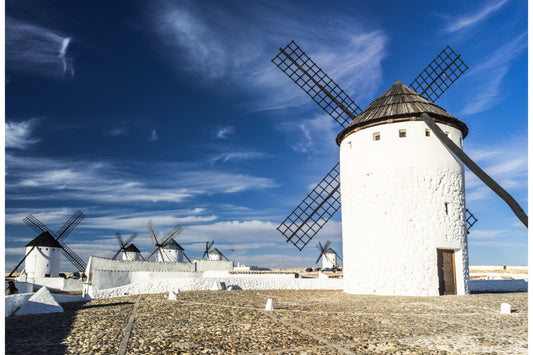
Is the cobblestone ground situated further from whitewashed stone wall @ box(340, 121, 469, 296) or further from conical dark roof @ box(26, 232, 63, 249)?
conical dark roof @ box(26, 232, 63, 249)

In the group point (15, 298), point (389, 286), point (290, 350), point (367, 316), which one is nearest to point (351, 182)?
point (389, 286)

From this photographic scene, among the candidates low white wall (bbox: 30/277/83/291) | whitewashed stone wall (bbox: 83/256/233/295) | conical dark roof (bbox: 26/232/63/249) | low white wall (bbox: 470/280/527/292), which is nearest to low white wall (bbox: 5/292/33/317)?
whitewashed stone wall (bbox: 83/256/233/295)

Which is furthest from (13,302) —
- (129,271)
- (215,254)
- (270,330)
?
(215,254)

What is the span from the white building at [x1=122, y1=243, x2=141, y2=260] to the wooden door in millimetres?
41387

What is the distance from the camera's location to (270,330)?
6391 millimetres

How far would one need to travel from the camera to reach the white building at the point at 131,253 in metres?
47.8

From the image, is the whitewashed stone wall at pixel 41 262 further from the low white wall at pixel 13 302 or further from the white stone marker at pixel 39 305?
the white stone marker at pixel 39 305

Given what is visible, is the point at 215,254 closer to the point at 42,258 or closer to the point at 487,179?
the point at 42,258

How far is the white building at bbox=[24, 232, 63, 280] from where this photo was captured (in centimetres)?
3587

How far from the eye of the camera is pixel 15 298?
8.87 meters

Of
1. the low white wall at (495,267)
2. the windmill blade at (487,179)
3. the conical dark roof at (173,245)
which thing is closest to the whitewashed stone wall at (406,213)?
the windmill blade at (487,179)

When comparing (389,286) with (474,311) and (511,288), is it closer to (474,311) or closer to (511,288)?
(474,311)

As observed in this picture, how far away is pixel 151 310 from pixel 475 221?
683 inches

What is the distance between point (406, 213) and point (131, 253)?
A: 43258 millimetres
